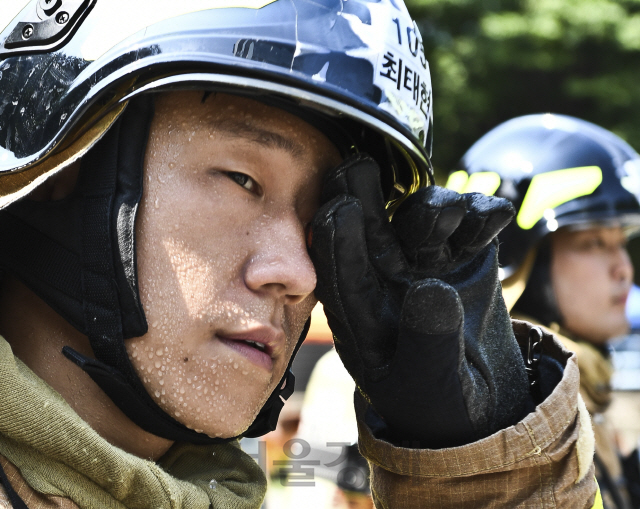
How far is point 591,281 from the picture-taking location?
3.89 m

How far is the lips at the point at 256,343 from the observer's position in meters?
1.88

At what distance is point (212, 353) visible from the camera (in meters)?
1.86

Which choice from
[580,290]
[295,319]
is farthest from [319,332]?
[295,319]

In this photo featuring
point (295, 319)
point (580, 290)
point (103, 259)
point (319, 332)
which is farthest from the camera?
point (319, 332)

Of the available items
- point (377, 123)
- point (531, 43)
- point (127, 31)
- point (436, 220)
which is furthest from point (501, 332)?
point (531, 43)

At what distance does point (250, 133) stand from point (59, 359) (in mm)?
723

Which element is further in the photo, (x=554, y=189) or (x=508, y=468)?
(x=554, y=189)

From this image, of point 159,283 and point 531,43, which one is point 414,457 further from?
point 531,43

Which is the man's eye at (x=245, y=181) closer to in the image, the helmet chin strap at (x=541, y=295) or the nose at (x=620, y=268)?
the helmet chin strap at (x=541, y=295)

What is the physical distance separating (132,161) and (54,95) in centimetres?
27

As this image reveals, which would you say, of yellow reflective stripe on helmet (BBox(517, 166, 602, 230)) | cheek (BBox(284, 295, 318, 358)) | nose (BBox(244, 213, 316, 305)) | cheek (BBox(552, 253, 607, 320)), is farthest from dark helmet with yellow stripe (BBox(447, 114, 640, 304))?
nose (BBox(244, 213, 316, 305))

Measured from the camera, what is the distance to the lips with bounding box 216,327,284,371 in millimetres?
1885

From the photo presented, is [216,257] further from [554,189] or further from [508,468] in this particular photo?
[554,189]

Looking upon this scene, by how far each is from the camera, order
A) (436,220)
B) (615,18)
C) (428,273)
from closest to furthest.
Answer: (436,220)
(428,273)
(615,18)
